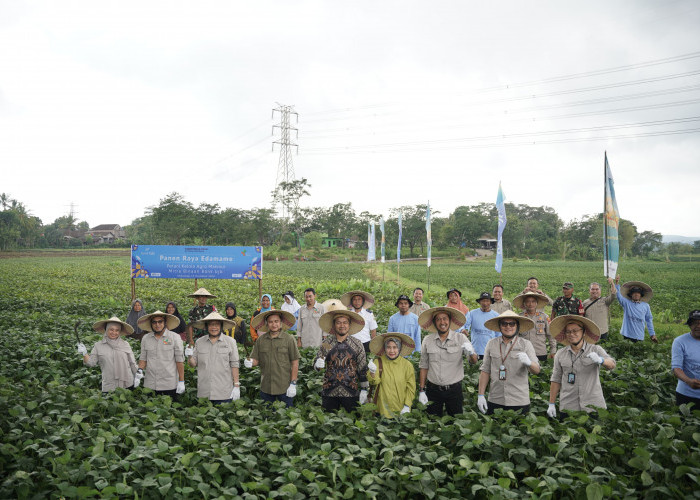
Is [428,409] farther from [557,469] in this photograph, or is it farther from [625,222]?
[625,222]

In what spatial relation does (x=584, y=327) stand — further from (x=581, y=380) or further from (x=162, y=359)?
(x=162, y=359)

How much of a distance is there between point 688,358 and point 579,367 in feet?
4.18

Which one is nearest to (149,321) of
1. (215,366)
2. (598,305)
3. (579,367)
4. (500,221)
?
(215,366)

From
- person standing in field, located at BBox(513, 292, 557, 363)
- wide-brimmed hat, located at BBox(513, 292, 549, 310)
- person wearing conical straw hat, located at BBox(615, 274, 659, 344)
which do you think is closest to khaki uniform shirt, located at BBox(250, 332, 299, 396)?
wide-brimmed hat, located at BBox(513, 292, 549, 310)

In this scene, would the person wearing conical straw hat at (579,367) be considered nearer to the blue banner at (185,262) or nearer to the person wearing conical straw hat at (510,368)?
the person wearing conical straw hat at (510,368)

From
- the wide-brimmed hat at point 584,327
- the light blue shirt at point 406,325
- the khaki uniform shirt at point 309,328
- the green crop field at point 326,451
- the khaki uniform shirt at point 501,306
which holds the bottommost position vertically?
the green crop field at point 326,451

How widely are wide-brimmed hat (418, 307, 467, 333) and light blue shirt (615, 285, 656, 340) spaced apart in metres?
4.63

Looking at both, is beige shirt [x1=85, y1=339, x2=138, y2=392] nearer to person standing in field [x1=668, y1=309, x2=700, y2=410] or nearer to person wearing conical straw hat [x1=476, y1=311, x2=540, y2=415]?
person wearing conical straw hat [x1=476, y1=311, x2=540, y2=415]

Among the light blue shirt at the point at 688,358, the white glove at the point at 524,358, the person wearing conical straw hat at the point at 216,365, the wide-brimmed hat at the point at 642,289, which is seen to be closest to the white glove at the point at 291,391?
the person wearing conical straw hat at the point at 216,365

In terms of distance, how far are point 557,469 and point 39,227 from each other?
291ft

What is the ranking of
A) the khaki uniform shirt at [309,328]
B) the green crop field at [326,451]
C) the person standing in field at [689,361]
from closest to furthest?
the green crop field at [326,451] → the person standing in field at [689,361] → the khaki uniform shirt at [309,328]

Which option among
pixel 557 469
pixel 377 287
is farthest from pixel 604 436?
pixel 377 287

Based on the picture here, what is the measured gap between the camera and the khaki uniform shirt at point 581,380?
4.66 meters

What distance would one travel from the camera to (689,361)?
482 cm
